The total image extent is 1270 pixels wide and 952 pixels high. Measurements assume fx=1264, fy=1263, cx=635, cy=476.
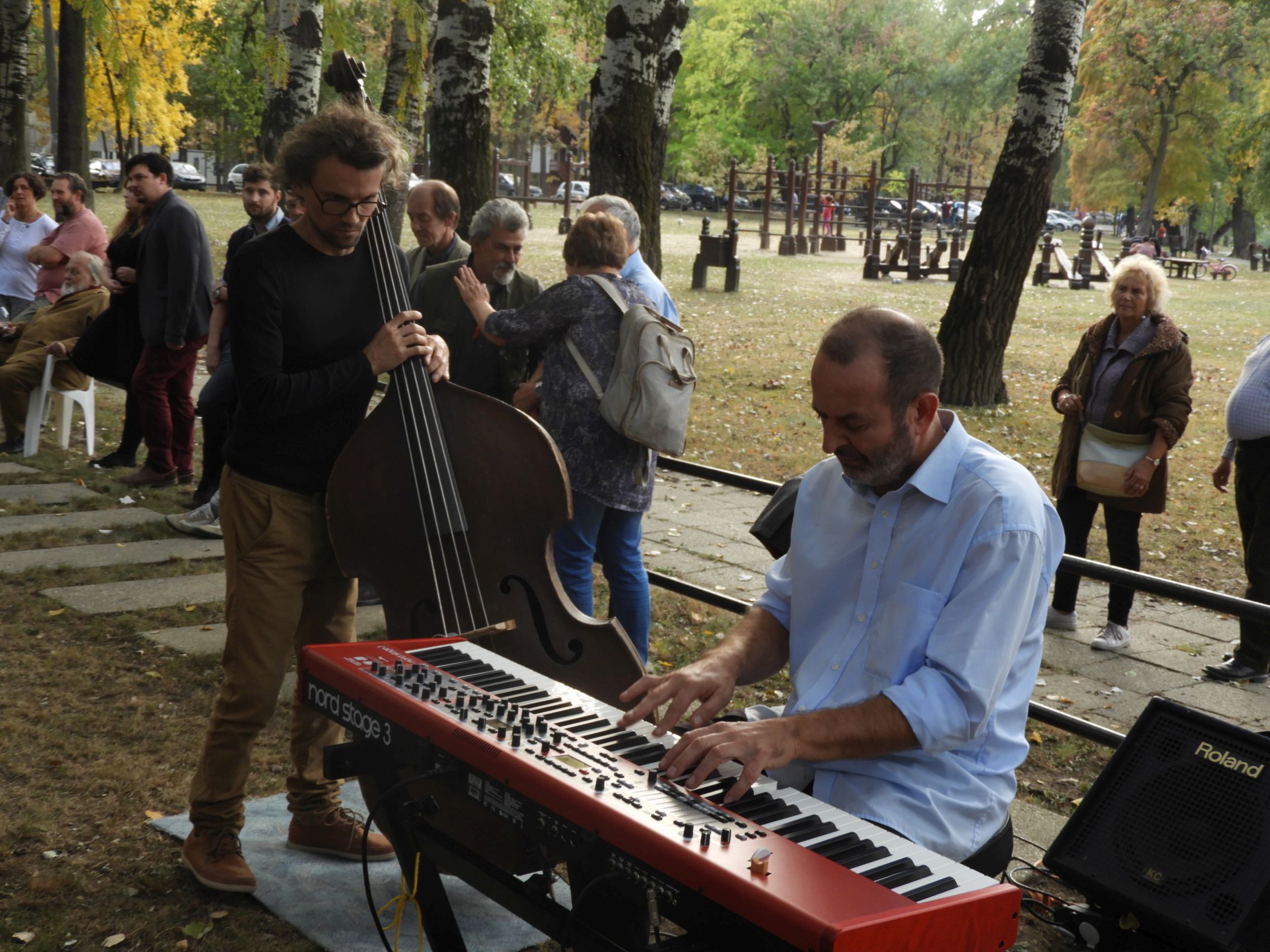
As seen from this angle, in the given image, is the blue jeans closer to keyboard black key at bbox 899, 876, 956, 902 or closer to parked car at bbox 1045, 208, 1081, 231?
keyboard black key at bbox 899, 876, 956, 902

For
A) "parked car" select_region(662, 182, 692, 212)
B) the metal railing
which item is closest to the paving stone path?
the metal railing

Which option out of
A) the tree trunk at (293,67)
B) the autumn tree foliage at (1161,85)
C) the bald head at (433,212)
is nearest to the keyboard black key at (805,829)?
Result: the bald head at (433,212)

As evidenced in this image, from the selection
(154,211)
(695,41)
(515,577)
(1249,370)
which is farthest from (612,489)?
(695,41)

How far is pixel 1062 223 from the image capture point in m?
68.5

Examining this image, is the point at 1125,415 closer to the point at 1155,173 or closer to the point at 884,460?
the point at 884,460

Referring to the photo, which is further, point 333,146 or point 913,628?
point 333,146

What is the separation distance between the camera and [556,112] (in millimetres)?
58094

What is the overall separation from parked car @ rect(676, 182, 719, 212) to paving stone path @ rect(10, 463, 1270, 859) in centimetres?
5426

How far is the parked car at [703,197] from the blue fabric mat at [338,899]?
58.3m

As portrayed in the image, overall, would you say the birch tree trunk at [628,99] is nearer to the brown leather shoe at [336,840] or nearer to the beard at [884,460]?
the brown leather shoe at [336,840]

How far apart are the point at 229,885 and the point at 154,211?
5.73 metres

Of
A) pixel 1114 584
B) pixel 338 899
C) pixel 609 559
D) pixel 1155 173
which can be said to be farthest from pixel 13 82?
pixel 1155 173

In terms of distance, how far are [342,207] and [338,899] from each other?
1.93 meters

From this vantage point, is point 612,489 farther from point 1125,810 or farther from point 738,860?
point 738,860
